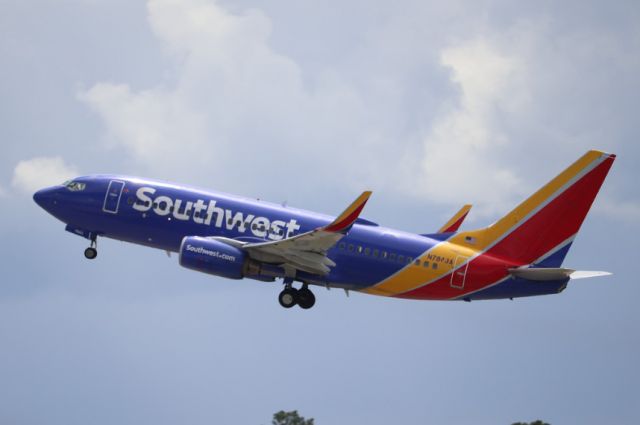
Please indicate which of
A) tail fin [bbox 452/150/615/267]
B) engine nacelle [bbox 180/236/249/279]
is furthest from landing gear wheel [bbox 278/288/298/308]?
tail fin [bbox 452/150/615/267]

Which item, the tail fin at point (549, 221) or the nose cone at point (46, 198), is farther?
the nose cone at point (46, 198)

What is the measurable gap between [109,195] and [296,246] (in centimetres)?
1031

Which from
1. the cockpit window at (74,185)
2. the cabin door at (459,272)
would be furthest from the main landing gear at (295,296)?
the cockpit window at (74,185)

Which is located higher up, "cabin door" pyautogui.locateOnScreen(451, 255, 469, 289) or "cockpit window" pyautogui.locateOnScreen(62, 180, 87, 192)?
"cockpit window" pyautogui.locateOnScreen(62, 180, 87, 192)

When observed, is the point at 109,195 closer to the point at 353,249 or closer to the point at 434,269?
the point at 353,249

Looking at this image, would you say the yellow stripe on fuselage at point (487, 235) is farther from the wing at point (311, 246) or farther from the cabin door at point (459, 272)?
the wing at point (311, 246)

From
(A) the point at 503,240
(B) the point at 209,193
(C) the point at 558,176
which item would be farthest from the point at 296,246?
(C) the point at 558,176

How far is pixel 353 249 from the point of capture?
49906 mm

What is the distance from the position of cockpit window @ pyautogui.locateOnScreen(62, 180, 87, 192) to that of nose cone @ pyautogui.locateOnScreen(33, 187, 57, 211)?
76 cm

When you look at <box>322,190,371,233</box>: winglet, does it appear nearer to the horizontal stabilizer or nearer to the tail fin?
the tail fin

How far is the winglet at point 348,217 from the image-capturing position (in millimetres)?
44812

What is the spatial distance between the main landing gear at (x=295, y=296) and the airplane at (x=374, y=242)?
0.16ft

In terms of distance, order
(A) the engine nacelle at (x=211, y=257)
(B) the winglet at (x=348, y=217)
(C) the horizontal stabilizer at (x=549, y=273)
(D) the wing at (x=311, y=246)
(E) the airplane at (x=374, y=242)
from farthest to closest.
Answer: (E) the airplane at (x=374, y=242)
(A) the engine nacelle at (x=211, y=257)
(C) the horizontal stabilizer at (x=549, y=273)
(D) the wing at (x=311, y=246)
(B) the winglet at (x=348, y=217)

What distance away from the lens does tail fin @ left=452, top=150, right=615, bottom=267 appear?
165 feet
